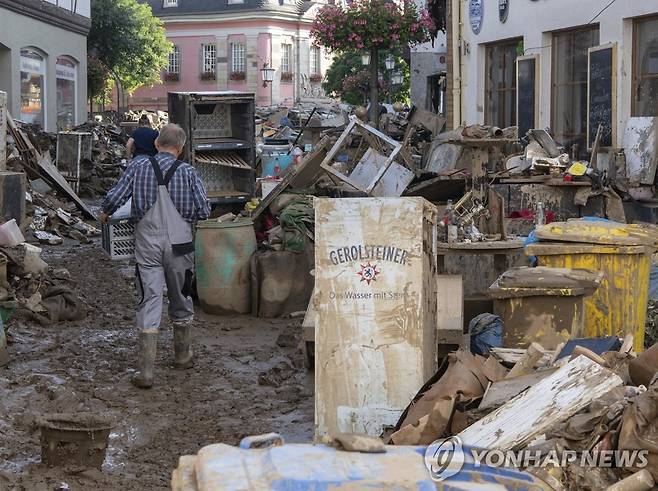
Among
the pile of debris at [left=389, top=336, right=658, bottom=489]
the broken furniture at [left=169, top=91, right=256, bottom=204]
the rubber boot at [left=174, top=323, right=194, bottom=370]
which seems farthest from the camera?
the broken furniture at [left=169, top=91, right=256, bottom=204]

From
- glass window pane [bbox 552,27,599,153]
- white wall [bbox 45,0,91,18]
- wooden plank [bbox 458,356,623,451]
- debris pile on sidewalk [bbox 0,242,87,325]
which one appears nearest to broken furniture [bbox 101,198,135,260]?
debris pile on sidewalk [bbox 0,242,87,325]

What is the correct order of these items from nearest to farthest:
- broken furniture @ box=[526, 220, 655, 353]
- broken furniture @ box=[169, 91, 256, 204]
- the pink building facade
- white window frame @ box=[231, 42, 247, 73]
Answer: broken furniture @ box=[526, 220, 655, 353]
broken furniture @ box=[169, 91, 256, 204]
the pink building facade
white window frame @ box=[231, 42, 247, 73]

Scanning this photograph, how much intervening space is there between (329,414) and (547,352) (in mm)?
1183

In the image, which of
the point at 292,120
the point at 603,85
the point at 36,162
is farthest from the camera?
the point at 292,120

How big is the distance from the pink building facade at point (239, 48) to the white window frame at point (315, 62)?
0.06m

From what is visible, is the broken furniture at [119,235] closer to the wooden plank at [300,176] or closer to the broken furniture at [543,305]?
the wooden plank at [300,176]

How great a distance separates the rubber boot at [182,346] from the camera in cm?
810

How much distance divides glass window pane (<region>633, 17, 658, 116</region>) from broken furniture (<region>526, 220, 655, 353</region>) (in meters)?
5.70

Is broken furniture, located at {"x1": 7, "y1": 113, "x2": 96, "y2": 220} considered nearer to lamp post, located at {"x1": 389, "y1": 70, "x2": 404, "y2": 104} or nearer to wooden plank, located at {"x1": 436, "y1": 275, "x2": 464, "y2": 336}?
wooden plank, located at {"x1": 436, "y1": 275, "x2": 464, "y2": 336}

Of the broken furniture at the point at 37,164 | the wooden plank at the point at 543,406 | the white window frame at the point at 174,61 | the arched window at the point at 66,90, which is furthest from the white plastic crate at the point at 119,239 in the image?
the white window frame at the point at 174,61

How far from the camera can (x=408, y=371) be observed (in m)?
5.59

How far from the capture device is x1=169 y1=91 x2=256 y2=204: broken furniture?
1173 centimetres

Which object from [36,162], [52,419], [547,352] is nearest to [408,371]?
[547,352]

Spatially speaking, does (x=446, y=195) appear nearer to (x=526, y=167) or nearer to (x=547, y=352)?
(x=526, y=167)
